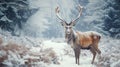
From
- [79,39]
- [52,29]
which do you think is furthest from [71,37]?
[52,29]

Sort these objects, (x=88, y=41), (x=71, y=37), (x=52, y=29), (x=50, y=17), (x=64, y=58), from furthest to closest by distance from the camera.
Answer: (x=50, y=17)
(x=52, y=29)
(x=64, y=58)
(x=88, y=41)
(x=71, y=37)

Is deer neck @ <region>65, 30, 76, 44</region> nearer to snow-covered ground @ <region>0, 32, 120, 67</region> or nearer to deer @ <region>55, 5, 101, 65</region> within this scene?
deer @ <region>55, 5, 101, 65</region>

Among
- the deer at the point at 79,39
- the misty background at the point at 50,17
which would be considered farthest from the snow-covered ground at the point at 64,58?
the misty background at the point at 50,17

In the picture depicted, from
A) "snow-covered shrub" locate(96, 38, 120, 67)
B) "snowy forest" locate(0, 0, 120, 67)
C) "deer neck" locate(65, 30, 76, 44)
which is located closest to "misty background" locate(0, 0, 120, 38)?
"snowy forest" locate(0, 0, 120, 67)

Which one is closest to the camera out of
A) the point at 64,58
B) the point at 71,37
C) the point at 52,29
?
the point at 71,37

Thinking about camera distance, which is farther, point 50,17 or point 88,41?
point 50,17

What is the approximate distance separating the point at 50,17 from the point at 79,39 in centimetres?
128

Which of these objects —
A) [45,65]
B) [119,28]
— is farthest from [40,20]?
[119,28]

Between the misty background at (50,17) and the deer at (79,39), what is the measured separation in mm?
252

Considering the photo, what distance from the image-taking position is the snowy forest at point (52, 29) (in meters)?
6.04

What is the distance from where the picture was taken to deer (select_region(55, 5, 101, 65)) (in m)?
6.02

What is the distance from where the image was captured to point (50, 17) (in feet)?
23.2

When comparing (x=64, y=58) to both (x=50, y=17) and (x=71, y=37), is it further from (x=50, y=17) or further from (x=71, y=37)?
(x=50, y=17)

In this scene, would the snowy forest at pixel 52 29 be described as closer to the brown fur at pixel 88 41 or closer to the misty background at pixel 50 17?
the misty background at pixel 50 17
